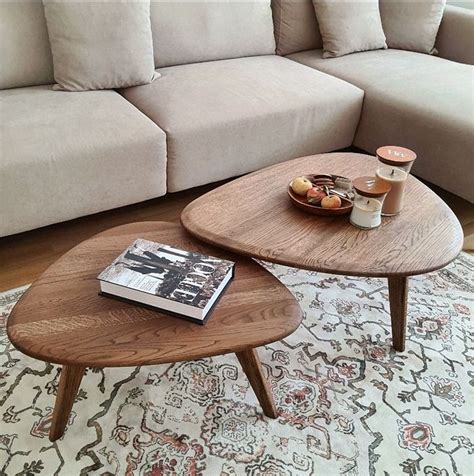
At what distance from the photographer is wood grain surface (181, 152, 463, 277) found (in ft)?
4.31

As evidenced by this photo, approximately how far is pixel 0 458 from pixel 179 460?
16.4 inches

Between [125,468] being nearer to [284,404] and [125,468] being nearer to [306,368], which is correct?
[284,404]

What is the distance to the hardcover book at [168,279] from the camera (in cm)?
113

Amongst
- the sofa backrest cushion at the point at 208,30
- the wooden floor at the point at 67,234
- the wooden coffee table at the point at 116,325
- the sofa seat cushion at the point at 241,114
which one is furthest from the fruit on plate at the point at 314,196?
the sofa backrest cushion at the point at 208,30

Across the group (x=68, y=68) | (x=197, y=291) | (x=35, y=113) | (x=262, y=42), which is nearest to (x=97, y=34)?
(x=68, y=68)

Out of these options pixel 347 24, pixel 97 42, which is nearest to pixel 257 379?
pixel 97 42

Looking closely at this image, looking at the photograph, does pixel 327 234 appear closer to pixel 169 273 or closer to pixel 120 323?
pixel 169 273

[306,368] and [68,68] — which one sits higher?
[68,68]

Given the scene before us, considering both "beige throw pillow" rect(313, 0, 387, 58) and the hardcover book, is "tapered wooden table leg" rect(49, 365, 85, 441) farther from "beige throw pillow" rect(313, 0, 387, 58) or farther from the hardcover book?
"beige throw pillow" rect(313, 0, 387, 58)

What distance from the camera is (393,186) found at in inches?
56.4

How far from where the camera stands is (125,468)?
4.07 ft

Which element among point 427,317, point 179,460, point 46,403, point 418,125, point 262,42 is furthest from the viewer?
point 262,42

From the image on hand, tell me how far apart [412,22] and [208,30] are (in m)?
1.13

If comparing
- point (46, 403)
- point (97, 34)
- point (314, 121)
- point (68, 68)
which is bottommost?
point (46, 403)
